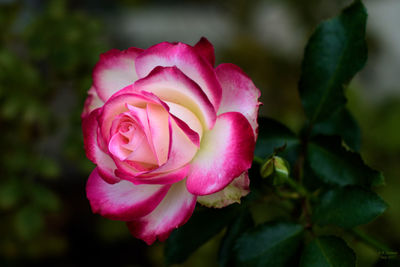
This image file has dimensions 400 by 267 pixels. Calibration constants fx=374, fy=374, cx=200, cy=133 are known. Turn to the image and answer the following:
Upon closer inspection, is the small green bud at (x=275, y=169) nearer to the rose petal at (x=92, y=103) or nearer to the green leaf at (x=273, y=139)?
the green leaf at (x=273, y=139)

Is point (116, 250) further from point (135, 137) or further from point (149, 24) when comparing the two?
point (149, 24)

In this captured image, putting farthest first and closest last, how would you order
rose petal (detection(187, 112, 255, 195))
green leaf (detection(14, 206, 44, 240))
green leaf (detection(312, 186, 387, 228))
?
green leaf (detection(14, 206, 44, 240)) → green leaf (detection(312, 186, 387, 228)) → rose petal (detection(187, 112, 255, 195))

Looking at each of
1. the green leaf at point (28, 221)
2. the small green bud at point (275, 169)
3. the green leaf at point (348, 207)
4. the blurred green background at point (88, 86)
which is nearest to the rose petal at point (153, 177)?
the small green bud at point (275, 169)

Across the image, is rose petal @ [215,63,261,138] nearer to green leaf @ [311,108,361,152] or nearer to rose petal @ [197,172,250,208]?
rose petal @ [197,172,250,208]

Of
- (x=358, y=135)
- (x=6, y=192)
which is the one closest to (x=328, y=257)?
(x=358, y=135)

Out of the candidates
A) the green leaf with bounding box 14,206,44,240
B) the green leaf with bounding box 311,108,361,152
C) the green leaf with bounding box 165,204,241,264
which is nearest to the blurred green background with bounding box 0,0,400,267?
the green leaf with bounding box 14,206,44,240
